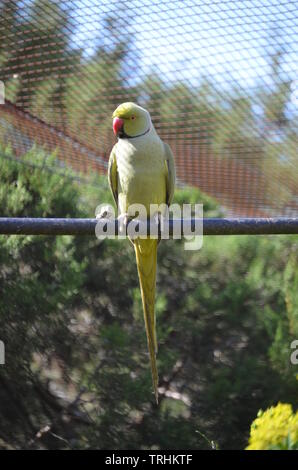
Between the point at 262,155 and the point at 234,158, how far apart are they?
129 mm

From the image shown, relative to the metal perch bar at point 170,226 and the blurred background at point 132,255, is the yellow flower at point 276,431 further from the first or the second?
the blurred background at point 132,255

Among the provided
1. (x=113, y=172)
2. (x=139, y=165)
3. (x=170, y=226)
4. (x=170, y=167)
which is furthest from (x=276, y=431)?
(x=113, y=172)

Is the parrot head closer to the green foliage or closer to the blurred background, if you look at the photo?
the blurred background

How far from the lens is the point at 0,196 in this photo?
318 cm

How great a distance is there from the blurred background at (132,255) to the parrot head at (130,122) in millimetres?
311

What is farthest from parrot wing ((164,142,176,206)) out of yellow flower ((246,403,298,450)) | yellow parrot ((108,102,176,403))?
yellow flower ((246,403,298,450))

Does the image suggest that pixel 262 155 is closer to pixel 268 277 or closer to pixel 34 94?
pixel 268 277

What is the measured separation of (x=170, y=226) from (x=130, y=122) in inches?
33.2

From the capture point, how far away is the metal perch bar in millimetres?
1677

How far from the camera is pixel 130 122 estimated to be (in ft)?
8.07
